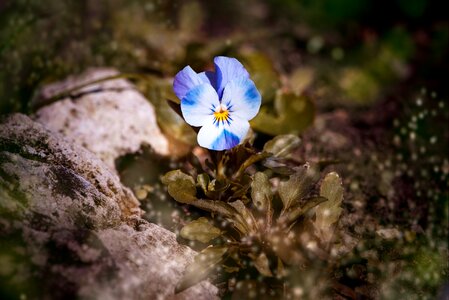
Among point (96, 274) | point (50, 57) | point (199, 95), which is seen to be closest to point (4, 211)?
point (96, 274)

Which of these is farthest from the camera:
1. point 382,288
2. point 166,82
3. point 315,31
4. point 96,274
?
point 315,31

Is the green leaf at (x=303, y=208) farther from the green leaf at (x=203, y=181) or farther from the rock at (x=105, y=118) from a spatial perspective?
the rock at (x=105, y=118)

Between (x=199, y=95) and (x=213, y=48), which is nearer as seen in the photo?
(x=199, y=95)

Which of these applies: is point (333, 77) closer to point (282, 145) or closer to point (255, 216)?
point (282, 145)

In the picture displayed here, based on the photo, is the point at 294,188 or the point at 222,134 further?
the point at 294,188

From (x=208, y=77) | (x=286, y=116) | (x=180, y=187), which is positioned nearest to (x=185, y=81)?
(x=208, y=77)

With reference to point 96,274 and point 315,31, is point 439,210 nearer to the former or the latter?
point 96,274

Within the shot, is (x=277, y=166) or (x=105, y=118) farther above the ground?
(x=105, y=118)
